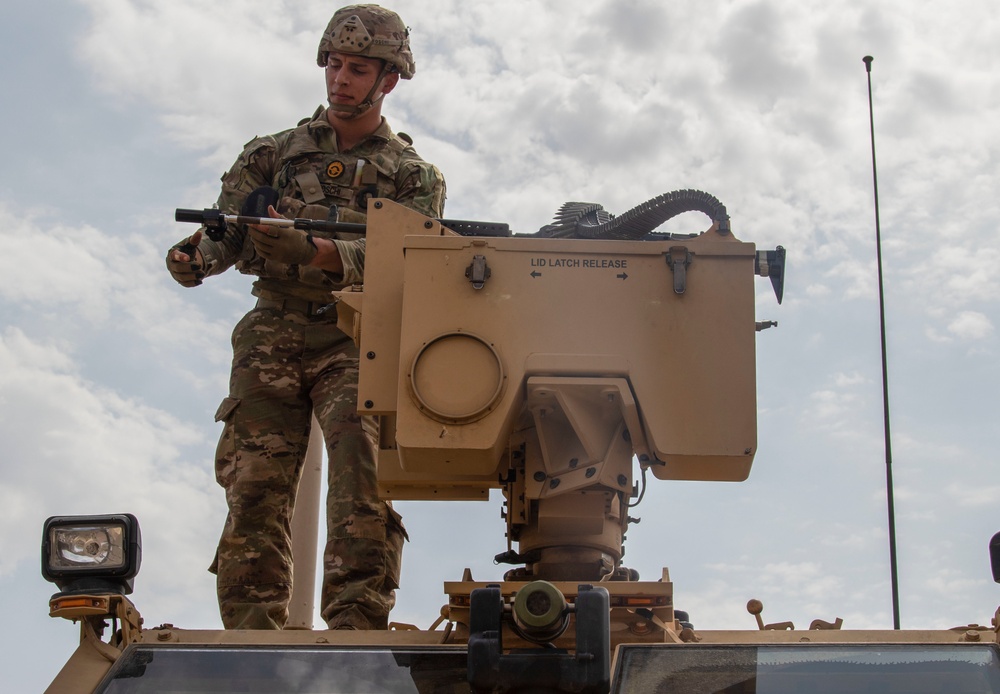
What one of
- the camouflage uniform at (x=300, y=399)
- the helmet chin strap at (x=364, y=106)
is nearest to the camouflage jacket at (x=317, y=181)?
the camouflage uniform at (x=300, y=399)

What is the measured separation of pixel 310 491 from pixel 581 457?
2.79m

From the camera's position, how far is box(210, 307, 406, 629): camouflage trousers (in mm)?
5703

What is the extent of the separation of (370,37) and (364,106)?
30 cm

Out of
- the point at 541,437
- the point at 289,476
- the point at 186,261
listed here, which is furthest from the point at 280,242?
the point at 541,437

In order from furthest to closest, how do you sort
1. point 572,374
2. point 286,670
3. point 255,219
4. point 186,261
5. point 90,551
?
1. point 186,261
2. point 255,219
3. point 572,374
4. point 90,551
5. point 286,670

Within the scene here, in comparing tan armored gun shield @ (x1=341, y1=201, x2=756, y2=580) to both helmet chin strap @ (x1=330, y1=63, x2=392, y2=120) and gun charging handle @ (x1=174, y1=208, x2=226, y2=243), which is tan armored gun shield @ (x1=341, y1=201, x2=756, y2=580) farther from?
helmet chin strap @ (x1=330, y1=63, x2=392, y2=120)

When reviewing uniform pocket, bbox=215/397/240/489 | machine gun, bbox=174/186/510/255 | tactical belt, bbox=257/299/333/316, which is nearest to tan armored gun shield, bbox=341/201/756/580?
machine gun, bbox=174/186/510/255

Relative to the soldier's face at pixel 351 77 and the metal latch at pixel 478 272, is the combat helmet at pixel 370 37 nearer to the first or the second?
the soldier's face at pixel 351 77

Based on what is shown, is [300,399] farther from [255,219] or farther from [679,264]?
[679,264]

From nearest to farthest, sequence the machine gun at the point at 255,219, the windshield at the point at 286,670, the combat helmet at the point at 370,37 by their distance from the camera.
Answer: the windshield at the point at 286,670, the machine gun at the point at 255,219, the combat helmet at the point at 370,37

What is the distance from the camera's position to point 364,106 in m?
6.71

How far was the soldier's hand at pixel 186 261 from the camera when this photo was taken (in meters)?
6.10

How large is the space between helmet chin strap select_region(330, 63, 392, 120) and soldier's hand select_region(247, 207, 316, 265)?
103 cm

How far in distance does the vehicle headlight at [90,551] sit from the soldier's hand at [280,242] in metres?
1.69
